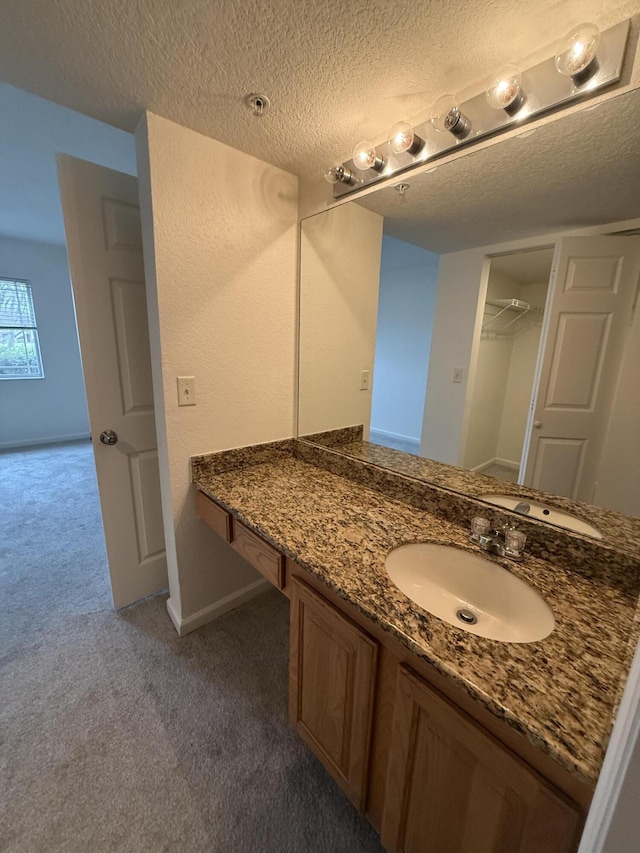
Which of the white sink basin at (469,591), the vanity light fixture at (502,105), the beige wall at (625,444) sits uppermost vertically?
the vanity light fixture at (502,105)

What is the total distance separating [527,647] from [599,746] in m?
0.20

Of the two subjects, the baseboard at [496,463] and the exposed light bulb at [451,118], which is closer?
the exposed light bulb at [451,118]

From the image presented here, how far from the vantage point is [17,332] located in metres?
4.11

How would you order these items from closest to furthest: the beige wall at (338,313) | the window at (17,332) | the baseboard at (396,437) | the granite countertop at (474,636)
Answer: the granite countertop at (474,636) < the baseboard at (396,437) < the beige wall at (338,313) < the window at (17,332)

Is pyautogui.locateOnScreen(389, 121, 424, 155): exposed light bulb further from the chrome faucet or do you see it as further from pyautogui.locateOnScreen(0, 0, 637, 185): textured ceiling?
the chrome faucet

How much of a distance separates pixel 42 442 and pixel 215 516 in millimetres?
4330

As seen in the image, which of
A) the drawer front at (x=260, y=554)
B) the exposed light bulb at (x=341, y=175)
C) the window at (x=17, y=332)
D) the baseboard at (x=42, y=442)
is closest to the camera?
the drawer front at (x=260, y=554)

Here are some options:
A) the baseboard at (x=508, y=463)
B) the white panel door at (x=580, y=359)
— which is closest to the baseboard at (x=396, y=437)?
the baseboard at (x=508, y=463)

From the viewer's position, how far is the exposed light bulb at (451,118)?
41.1 inches

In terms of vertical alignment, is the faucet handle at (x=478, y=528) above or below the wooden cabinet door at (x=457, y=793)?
above

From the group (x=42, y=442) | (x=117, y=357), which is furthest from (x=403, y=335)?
(x=42, y=442)

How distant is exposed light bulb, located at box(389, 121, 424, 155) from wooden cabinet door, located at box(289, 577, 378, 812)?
1.48 meters

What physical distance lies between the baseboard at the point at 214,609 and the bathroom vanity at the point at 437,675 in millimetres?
675

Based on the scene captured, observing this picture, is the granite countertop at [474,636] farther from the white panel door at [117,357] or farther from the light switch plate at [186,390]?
the white panel door at [117,357]
